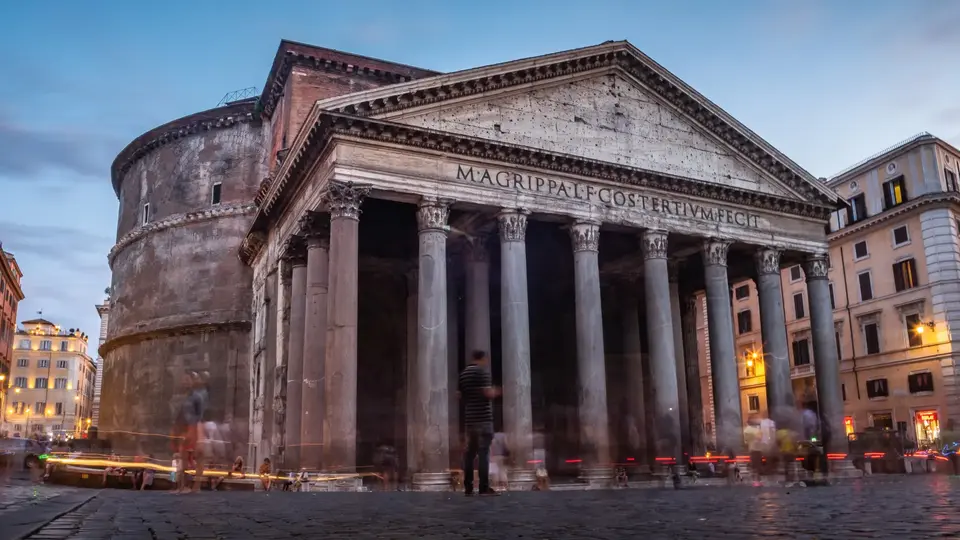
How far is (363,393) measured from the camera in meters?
27.0

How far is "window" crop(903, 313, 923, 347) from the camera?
33.6 metres

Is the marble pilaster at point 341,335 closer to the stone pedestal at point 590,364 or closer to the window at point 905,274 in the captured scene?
the stone pedestal at point 590,364

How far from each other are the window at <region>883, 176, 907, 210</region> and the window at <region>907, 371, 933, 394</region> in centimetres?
762

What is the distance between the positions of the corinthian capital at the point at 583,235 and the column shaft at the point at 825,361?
9166mm

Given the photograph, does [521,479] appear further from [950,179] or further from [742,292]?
[742,292]

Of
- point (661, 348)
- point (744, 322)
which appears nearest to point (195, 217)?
point (661, 348)

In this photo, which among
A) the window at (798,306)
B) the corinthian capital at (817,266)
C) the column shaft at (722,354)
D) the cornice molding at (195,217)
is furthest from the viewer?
the window at (798,306)

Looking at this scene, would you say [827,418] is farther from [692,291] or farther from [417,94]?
[417,94]

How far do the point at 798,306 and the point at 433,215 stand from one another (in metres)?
27.4

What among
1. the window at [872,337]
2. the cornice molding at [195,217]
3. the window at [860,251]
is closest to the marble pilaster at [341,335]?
Answer: the cornice molding at [195,217]

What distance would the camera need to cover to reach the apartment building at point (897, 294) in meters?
32.7

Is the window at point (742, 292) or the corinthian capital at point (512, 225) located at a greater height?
the window at point (742, 292)

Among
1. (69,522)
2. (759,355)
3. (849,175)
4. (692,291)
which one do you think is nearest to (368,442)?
Answer: (692,291)

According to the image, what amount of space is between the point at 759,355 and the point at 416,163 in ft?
94.8
